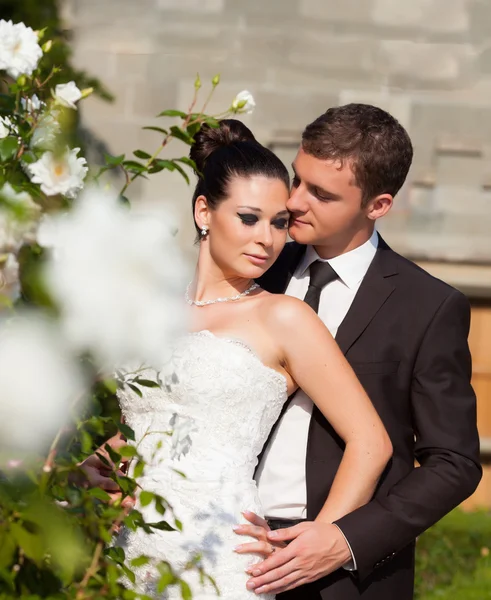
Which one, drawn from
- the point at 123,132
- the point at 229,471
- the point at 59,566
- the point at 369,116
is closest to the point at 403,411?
the point at 229,471

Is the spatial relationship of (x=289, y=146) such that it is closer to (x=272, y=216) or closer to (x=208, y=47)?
(x=208, y=47)

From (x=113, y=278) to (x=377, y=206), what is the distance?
188cm

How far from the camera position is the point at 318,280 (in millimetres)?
3219

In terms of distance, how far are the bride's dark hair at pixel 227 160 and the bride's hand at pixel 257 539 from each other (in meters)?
0.91

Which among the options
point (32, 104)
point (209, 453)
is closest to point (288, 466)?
point (209, 453)

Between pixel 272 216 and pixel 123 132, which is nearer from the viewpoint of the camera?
pixel 272 216

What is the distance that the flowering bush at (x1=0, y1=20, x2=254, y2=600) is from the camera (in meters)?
1.51

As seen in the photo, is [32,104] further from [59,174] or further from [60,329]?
[60,329]

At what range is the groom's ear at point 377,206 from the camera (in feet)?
10.6

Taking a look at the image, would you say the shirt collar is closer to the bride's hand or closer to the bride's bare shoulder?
the bride's bare shoulder

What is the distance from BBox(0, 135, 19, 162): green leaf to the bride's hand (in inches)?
52.5

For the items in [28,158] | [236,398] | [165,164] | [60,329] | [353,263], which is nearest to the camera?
[60,329]

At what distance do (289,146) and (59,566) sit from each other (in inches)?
214

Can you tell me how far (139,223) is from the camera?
5.09ft
